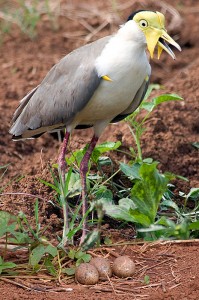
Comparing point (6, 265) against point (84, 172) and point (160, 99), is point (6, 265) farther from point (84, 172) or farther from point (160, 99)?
point (160, 99)

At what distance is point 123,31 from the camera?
203 inches

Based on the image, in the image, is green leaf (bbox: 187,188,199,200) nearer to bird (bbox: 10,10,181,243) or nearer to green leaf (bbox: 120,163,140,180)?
green leaf (bbox: 120,163,140,180)

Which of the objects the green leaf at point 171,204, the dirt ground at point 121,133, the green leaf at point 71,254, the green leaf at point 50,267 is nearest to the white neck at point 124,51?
the green leaf at point 171,204

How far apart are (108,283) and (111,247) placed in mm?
434

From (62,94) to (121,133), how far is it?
141cm

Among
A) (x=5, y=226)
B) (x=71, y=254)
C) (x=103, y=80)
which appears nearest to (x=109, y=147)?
(x=103, y=80)

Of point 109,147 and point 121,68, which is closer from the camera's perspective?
point 121,68

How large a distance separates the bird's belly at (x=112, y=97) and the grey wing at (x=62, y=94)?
6 cm

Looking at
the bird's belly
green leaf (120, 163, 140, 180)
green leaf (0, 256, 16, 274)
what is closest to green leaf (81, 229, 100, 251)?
green leaf (0, 256, 16, 274)

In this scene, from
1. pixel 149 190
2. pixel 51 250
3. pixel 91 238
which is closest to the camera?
pixel 91 238

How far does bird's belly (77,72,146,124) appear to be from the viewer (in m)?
5.10

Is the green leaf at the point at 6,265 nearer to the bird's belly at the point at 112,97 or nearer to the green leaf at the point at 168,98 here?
the bird's belly at the point at 112,97

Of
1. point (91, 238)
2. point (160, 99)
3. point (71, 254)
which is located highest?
point (160, 99)

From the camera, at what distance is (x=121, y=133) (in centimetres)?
670
